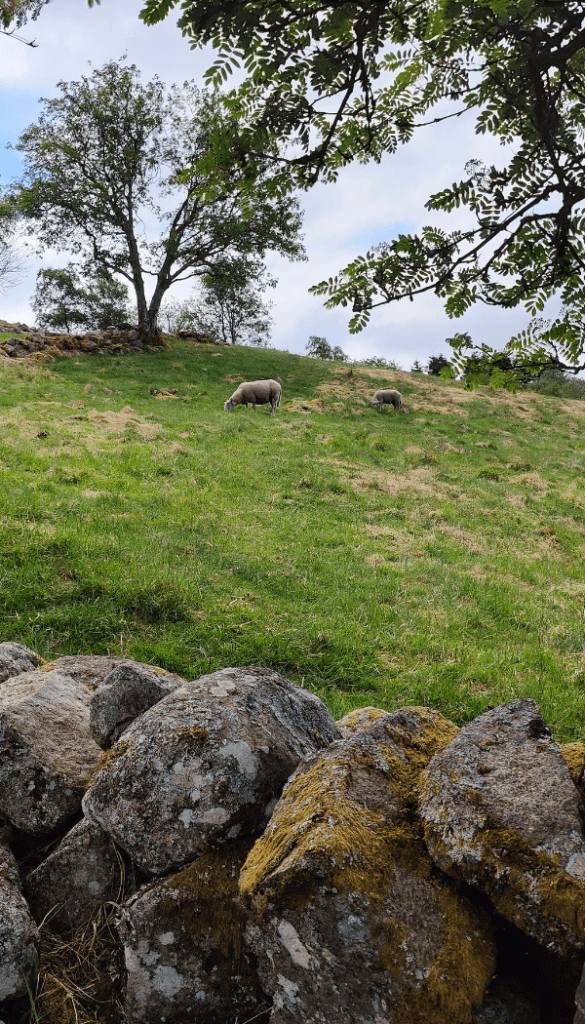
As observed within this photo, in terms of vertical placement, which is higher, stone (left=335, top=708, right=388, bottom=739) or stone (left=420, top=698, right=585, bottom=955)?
stone (left=420, top=698, right=585, bottom=955)

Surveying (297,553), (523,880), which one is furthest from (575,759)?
(297,553)

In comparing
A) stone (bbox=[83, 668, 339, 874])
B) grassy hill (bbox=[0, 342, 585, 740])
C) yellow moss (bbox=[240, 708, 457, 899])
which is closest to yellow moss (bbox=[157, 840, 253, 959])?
stone (bbox=[83, 668, 339, 874])

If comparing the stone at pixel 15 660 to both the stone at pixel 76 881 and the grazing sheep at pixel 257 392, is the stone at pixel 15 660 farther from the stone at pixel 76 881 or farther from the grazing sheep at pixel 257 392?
the grazing sheep at pixel 257 392

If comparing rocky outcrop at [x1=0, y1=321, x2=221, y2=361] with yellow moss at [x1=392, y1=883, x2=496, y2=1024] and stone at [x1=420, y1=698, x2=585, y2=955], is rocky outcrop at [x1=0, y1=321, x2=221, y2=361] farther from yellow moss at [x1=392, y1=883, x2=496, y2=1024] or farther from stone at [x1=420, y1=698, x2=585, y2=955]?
yellow moss at [x1=392, y1=883, x2=496, y2=1024]

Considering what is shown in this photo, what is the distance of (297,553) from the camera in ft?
34.8

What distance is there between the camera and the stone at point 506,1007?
230 cm

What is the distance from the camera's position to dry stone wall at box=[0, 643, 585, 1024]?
2357mm

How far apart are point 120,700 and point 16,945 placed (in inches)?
58.7

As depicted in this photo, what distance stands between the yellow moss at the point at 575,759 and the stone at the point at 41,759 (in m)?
3.00

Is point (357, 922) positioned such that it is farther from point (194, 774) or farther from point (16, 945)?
point (16, 945)

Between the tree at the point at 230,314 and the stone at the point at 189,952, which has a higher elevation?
the tree at the point at 230,314

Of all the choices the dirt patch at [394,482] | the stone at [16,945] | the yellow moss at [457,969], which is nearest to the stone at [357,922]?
the yellow moss at [457,969]

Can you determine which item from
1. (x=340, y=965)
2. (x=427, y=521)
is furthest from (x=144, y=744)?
(x=427, y=521)

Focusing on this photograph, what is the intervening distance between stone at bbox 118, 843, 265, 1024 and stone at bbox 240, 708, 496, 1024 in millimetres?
211
